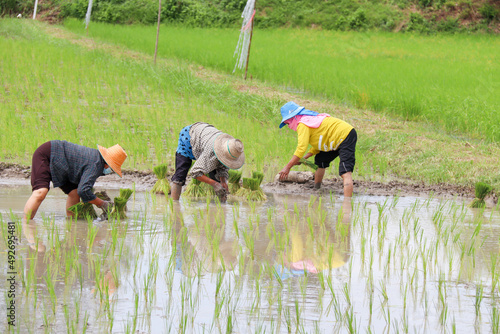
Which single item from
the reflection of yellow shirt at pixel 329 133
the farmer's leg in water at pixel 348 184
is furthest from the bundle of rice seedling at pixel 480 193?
the reflection of yellow shirt at pixel 329 133

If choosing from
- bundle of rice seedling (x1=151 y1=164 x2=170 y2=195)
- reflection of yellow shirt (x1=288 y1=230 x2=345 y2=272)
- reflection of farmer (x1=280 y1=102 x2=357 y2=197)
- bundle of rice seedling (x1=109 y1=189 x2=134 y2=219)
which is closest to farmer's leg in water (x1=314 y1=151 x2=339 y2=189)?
reflection of farmer (x1=280 y1=102 x2=357 y2=197)

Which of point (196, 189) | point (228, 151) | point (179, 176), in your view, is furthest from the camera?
point (196, 189)

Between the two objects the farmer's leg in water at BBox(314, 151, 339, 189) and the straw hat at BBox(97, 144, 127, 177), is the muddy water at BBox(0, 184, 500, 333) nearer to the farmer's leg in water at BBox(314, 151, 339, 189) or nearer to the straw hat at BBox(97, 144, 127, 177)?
the straw hat at BBox(97, 144, 127, 177)

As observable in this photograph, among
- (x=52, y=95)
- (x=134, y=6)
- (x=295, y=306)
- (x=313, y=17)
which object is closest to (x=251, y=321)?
(x=295, y=306)

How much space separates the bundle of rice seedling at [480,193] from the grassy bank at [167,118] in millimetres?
660

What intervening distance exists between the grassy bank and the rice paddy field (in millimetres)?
34

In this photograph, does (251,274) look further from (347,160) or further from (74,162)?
(347,160)

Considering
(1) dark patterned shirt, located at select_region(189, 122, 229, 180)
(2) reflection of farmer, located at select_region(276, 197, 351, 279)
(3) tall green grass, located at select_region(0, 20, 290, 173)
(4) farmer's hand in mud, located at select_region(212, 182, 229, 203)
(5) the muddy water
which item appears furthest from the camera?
(3) tall green grass, located at select_region(0, 20, 290, 173)

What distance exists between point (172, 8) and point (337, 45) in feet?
29.0

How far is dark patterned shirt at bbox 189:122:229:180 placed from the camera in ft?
15.5

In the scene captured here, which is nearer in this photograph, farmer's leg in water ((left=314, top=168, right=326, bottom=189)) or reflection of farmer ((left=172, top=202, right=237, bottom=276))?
reflection of farmer ((left=172, top=202, right=237, bottom=276))

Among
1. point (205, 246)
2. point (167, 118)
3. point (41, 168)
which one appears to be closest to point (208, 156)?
Result: point (205, 246)

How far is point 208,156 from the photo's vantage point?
4.72m

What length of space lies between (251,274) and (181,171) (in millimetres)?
2055
